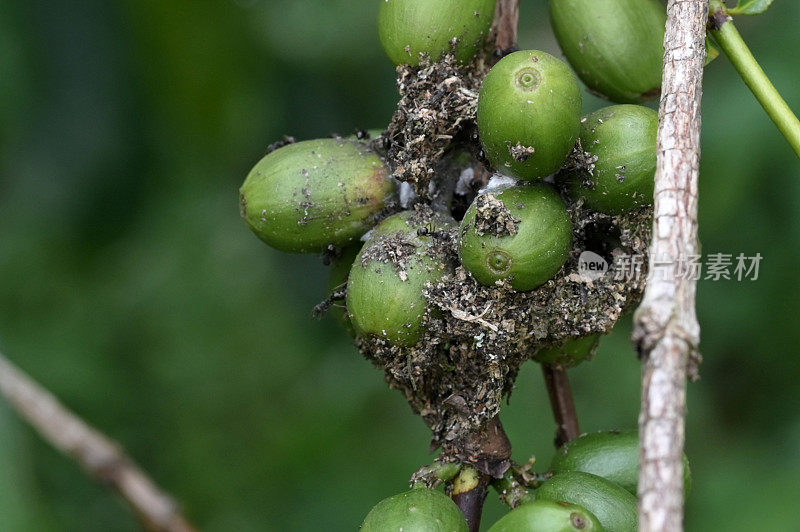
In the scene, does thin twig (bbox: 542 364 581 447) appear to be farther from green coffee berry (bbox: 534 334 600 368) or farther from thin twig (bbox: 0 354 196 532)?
thin twig (bbox: 0 354 196 532)

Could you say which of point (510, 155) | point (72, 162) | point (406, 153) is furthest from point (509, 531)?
point (72, 162)

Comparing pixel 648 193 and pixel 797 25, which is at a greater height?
pixel 797 25

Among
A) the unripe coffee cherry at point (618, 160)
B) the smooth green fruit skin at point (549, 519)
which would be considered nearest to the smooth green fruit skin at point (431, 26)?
the unripe coffee cherry at point (618, 160)

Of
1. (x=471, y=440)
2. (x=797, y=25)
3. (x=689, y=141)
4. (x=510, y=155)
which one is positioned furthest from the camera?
(x=797, y=25)

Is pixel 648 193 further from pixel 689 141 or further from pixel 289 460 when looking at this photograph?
pixel 289 460

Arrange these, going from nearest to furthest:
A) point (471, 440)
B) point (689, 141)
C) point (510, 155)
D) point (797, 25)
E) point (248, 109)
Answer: point (689, 141)
point (510, 155)
point (471, 440)
point (797, 25)
point (248, 109)

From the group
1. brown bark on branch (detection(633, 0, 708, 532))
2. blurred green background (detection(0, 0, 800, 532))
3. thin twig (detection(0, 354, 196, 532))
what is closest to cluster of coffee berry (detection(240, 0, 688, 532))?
brown bark on branch (detection(633, 0, 708, 532))

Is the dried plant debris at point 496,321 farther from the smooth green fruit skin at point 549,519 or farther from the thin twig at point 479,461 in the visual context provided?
the smooth green fruit skin at point 549,519

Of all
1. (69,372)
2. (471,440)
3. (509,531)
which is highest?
(69,372)
